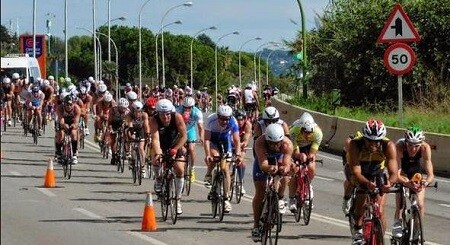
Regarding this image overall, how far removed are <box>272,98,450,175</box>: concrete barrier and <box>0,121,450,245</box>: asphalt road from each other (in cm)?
150

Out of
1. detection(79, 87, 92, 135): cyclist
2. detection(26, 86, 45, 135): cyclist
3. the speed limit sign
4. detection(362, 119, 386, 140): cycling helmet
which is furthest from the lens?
detection(26, 86, 45, 135): cyclist

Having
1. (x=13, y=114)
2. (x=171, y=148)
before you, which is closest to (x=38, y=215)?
(x=171, y=148)

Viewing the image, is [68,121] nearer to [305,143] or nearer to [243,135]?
[243,135]

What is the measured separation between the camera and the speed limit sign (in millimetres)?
21422

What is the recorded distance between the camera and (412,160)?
1188cm

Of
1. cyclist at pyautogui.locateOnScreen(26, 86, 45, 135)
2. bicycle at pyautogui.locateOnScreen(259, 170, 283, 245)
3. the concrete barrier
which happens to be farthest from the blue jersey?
cyclist at pyautogui.locateOnScreen(26, 86, 45, 135)

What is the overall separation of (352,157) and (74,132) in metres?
11.8

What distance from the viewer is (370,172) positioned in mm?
11336

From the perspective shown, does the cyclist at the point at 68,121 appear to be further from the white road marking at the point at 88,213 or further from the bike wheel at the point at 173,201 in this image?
the bike wheel at the point at 173,201

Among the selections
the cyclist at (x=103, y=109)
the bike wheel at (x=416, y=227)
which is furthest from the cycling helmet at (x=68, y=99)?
the bike wheel at (x=416, y=227)

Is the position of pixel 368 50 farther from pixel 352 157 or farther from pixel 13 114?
pixel 352 157

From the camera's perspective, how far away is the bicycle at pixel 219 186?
15.3 metres

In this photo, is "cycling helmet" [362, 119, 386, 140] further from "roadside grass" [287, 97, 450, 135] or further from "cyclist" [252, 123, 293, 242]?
"roadside grass" [287, 97, 450, 135]

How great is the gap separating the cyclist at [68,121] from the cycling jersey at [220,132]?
260 inches
